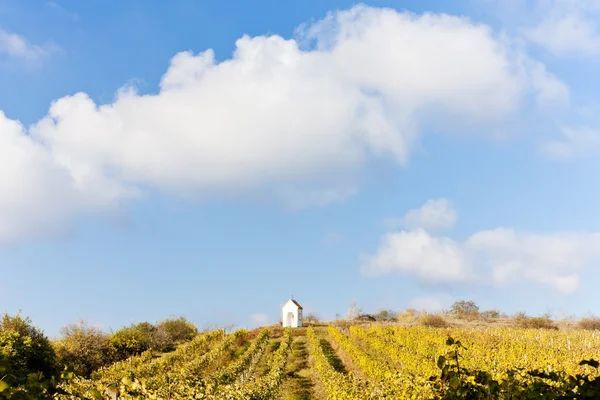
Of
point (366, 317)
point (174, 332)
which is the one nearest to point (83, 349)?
point (174, 332)

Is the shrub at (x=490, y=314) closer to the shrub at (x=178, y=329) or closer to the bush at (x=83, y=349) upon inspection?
the shrub at (x=178, y=329)

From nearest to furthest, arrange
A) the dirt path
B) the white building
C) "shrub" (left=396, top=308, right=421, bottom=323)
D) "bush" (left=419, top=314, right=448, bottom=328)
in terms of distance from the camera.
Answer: the dirt path < "bush" (left=419, top=314, right=448, bottom=328) < the white building < "shrub" (left=396, top=308, right=421, bottom=323)

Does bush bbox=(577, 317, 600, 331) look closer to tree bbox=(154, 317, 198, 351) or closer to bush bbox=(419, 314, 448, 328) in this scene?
bush bbox=(419, 314, 448, 328)

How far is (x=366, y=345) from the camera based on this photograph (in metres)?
34.3

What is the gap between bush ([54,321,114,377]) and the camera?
3081cm

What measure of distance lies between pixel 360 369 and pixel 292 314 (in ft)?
105

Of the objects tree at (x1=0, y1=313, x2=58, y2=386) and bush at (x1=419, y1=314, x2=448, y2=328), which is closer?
tree at (x1=0, y1=313, x2=58, y2=386)

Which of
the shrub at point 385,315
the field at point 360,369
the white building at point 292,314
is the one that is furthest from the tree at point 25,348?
the shrub at point 385,315

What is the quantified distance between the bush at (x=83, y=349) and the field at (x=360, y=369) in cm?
361

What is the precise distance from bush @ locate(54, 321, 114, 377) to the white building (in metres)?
24.6

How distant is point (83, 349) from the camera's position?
32250 millimetres

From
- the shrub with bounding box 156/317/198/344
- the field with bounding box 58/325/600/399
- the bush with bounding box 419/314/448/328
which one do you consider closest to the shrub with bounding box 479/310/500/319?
the bush with bounding box 419/314/448/328

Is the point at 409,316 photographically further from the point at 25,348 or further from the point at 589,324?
the point at 25,348

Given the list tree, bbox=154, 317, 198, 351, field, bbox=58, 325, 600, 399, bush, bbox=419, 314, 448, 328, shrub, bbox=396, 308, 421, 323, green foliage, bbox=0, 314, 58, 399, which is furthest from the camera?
shrub, bbox=396, 308, 421, 323
